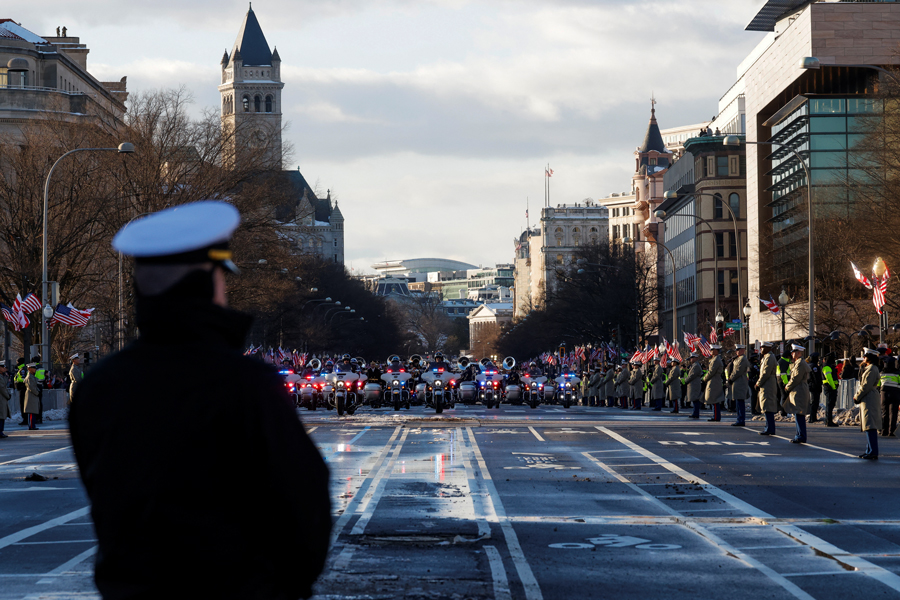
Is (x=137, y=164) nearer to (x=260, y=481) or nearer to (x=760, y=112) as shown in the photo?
(x=760, y=112)

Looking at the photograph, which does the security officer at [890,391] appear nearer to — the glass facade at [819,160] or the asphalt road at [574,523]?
the asphalt road at [574,523]

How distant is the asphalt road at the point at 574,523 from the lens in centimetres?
912

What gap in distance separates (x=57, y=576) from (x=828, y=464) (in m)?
12.9

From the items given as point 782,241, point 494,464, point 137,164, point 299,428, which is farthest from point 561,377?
point 299,428

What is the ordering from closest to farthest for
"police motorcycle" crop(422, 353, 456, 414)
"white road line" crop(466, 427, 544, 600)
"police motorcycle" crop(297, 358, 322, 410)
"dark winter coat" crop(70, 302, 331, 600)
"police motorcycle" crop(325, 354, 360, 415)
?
"dark winter coat" crop(70, 302, 331, 600), "white road line" crop(466, 427, 544, 600), "police motorcycle" crop(325, 354, 360, 415), "police motorcycle" crop(422, 353, 456, 414), "police motorcycle" crop(297, 358, 322, 410)

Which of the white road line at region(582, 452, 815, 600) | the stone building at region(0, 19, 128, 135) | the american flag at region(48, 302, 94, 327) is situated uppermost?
the stone building at region(0, 19, 128, 135)

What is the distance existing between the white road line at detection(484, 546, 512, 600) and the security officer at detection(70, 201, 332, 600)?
17.3 ft

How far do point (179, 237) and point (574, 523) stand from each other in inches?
373

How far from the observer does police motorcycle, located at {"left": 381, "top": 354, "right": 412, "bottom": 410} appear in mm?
46094

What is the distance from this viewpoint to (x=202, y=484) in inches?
131

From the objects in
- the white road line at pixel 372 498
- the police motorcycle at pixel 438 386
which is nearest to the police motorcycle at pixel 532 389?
the police motorcycle at pixel 438 386

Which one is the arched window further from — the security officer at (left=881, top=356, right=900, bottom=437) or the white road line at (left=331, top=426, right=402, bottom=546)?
the white road line at (left=331, top=426, right=402, bottom=546)

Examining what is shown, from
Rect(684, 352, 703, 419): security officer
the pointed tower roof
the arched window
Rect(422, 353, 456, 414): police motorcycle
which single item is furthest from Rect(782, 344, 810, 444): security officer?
the pointed tower roof

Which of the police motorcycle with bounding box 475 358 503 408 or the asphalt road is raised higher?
the police motorcycle with bounding box 475 358 503 408
